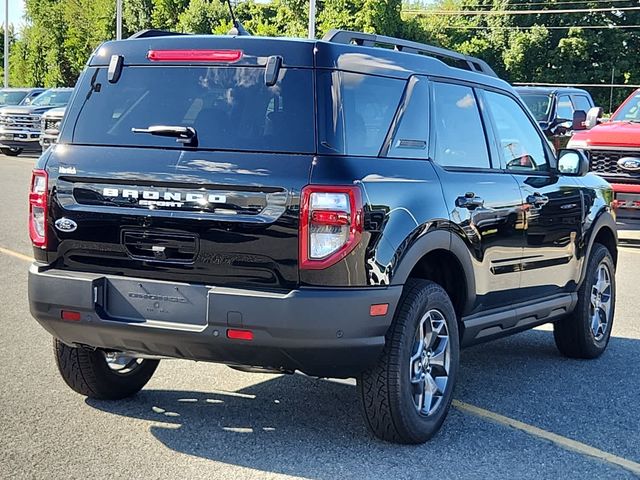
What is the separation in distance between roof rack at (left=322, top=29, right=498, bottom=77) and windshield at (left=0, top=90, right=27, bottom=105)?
26.3 meters

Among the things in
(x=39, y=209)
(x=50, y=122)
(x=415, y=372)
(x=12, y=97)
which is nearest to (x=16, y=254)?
(x=39, y=209)

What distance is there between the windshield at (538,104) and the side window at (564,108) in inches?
7.6

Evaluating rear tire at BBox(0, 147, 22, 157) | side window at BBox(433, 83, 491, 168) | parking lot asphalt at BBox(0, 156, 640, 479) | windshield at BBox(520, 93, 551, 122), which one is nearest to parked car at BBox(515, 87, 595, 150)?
windshield at BBox(520, 93, 551, 122)

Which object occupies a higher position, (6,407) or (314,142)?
(314,142)

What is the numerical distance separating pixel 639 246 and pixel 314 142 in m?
10.3

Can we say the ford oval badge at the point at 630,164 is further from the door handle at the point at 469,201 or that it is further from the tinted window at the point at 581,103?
the door handle at the point at 469,201

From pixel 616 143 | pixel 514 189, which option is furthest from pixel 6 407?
pixel 616 143

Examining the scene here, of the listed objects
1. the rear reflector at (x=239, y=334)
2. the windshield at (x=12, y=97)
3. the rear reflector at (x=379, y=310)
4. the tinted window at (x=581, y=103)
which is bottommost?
the windshield at (x=12, y=97)

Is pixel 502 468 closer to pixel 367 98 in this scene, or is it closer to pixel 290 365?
pixel 290 365

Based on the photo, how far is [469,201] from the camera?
17.8 ft

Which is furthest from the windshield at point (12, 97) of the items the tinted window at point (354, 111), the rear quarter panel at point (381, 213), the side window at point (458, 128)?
the rear quarter panel at point (381, 213)

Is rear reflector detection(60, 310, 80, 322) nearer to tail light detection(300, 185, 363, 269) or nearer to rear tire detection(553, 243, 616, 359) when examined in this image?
tail light detection(300, 185, 363, 269)

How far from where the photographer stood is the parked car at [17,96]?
30.1 m

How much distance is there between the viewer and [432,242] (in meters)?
4.97
